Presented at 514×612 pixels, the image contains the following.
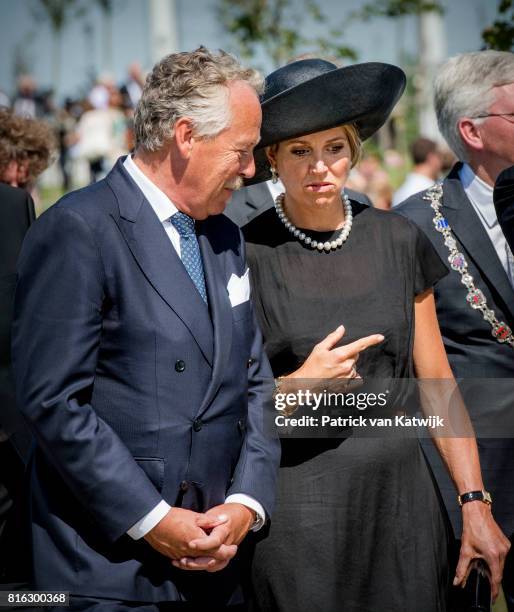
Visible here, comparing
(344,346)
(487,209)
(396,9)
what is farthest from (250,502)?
(396,9)

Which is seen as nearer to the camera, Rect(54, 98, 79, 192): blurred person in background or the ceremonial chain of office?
the ceremonial chain of office

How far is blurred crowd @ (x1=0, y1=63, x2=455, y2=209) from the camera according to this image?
13.3 ft

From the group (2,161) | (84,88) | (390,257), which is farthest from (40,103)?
(390,257)

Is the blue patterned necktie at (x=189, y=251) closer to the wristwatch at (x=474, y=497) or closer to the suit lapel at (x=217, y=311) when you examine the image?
the suit lapel at (x=217, y=311)

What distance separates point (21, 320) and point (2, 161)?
5.76 feet

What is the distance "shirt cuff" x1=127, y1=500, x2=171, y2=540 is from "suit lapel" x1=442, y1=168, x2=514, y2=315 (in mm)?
1693

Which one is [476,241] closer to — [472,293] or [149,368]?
[472,293]

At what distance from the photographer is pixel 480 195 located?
371 cm

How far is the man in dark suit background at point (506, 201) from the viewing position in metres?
2.98

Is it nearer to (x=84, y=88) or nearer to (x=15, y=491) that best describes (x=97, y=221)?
(x=15, y=491)

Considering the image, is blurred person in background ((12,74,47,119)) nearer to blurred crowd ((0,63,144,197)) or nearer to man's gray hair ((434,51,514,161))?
blurred crowd ((0,63,144,197))

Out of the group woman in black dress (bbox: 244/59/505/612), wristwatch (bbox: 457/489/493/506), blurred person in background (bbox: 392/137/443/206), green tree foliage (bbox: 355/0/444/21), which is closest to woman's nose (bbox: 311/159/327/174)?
woman in black dress (bbox: 244/59/505/612)

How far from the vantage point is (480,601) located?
309 cm

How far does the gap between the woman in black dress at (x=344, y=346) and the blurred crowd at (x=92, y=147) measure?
0.93 m
